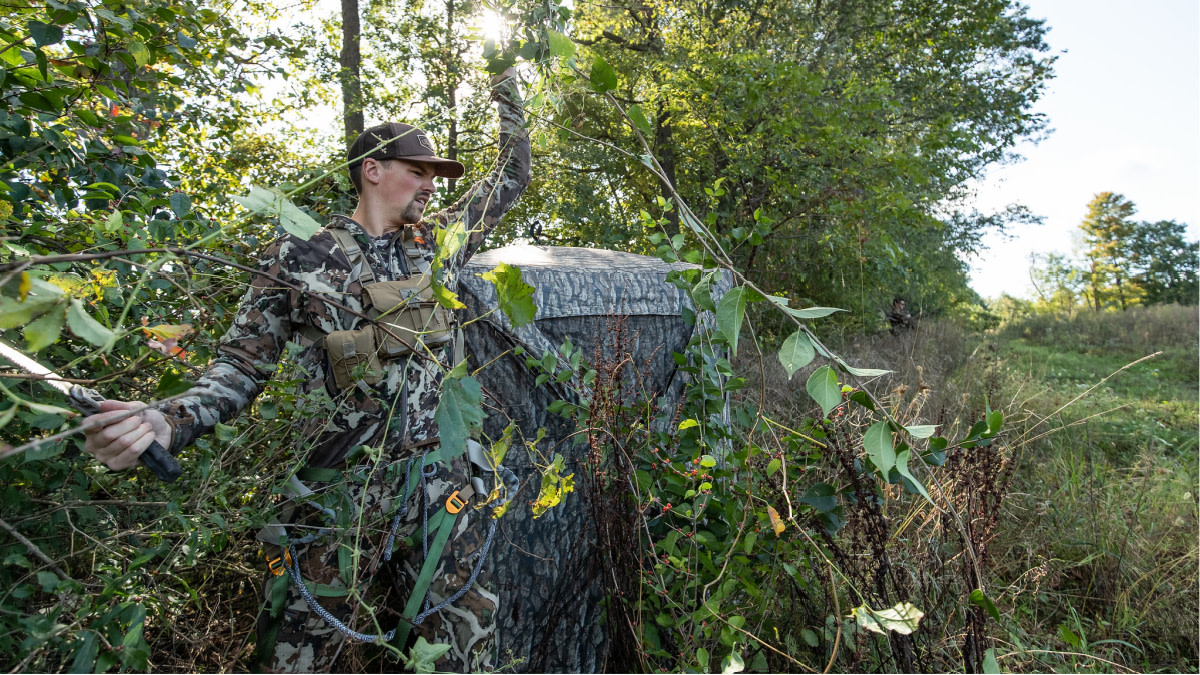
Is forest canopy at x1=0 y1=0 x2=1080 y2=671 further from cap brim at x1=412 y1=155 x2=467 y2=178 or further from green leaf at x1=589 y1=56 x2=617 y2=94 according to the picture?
cap brim at x1=412 y1=155 x2=467 y2=178

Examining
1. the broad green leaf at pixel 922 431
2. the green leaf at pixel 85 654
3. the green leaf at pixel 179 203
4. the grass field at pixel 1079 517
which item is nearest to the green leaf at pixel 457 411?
the broad green leaf at pixel 922 431

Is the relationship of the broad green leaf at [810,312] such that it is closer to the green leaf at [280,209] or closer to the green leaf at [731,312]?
the green leaf at [731,312]

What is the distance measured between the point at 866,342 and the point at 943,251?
6.84 metres

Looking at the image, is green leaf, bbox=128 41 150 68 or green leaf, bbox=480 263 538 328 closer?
green leaf, bbox=480 263 538 328

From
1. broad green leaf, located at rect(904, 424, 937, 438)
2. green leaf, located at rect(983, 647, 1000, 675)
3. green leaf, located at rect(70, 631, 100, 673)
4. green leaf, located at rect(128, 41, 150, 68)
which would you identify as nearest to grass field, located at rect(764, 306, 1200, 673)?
green leaf, located at rect(983, 647, 1000, 675)

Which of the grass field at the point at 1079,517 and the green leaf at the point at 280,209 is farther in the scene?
the grass field at the point at 1079,517

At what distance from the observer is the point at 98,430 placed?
48.0 inches

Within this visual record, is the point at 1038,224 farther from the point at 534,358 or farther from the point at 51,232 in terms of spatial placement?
the point at 51,232

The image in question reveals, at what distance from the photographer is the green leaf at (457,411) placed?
95 centimetres

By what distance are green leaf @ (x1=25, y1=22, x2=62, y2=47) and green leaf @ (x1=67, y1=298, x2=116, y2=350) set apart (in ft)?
4.62

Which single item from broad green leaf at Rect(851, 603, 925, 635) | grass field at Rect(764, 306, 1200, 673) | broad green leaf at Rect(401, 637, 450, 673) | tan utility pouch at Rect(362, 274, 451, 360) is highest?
tan utility pouch at Rect(362, 274, 451, 360)

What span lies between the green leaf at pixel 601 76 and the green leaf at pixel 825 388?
0.79 metres

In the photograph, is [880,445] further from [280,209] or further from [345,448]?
[345,448]

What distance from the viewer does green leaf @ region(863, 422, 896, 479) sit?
1.05 meters
